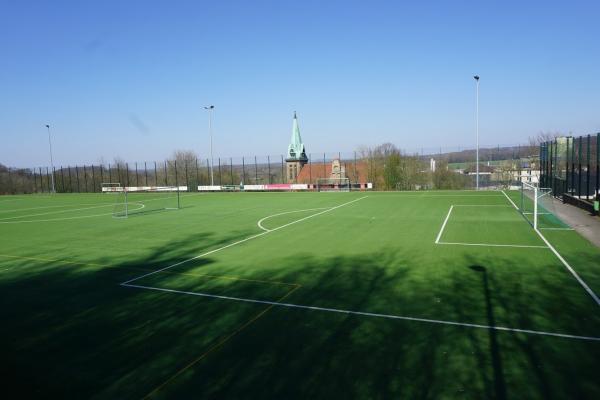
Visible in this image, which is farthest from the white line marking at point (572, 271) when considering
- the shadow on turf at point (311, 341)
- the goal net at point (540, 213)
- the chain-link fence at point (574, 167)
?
the chain-link fence at point (574, 167)

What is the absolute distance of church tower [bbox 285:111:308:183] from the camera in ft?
240

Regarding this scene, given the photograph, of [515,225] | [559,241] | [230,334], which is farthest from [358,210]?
[230,334]

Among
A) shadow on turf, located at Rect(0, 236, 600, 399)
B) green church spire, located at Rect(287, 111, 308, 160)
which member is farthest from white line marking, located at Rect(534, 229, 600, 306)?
green church spire, located at Rect(287, 111, 308, 160)

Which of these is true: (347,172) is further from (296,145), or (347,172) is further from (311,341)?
(311,341)

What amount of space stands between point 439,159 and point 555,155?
3328cm

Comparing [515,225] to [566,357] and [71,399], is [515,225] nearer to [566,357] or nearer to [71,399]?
[566,357]

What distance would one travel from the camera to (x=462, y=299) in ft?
29.1

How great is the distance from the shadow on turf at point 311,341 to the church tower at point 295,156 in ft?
203

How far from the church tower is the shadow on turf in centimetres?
6184

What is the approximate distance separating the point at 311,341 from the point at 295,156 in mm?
68655

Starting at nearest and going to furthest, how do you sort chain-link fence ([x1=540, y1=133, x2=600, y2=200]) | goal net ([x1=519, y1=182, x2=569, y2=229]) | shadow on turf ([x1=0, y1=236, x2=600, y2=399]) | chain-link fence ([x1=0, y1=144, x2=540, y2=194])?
shadow on turf ([x1=0, y1=236, x2=600, y2=399]) < goal net ([x1=519, y1=182, x2=569, y2=229]) < chain-link fence ([x1=540, y1=133, x2=600, y2=200]) < chain-link fence ([x1=0, y1=144, x2=540, y2=194])

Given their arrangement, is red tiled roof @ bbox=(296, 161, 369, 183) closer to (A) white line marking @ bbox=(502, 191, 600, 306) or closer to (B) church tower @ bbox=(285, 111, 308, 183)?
(B) church tower @ bbox=(285, 111, 308, 183)

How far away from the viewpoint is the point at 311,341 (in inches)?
277

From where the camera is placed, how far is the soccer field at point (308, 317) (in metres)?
5.77
